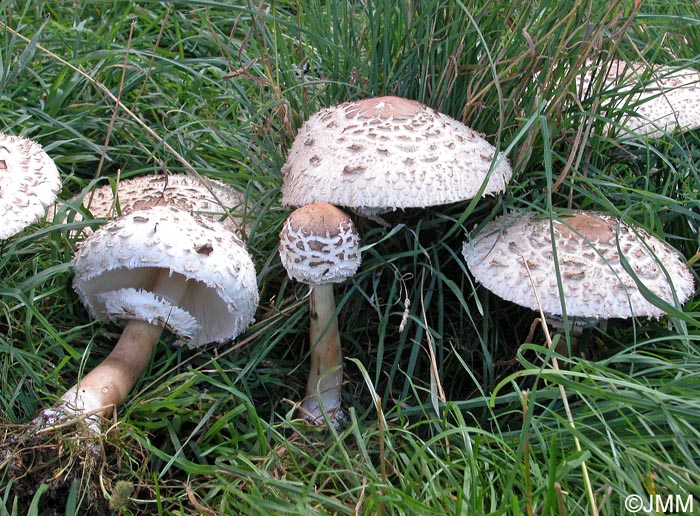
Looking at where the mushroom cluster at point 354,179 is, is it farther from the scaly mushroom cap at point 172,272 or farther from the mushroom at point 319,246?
the scaly mushroom cap at point 172,272

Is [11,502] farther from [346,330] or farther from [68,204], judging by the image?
[346,330]

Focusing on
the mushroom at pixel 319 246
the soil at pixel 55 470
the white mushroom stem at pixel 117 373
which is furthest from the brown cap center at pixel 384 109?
the soil at pixel 55 470

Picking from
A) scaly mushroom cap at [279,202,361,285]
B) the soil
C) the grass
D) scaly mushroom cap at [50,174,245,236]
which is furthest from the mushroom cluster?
the soil

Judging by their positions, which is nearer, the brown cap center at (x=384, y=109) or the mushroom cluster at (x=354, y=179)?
the mushroom cluster at (x=354, y=179)

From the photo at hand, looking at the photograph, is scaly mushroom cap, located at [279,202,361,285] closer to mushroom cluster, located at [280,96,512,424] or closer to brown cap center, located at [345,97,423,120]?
mushroom cluster, located at [280,96,512,424]

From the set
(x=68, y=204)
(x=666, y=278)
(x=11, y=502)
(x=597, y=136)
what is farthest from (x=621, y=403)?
(x=68, y=204)

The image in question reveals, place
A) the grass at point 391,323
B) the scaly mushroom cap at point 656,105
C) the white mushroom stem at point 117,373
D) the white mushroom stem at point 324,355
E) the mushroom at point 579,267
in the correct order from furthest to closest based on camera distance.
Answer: the scaly mushroom cap at point 656,105, the white mushroom stem at point 324,355, the mushroom at point 579,267, the white mushroom stem at point 117,373, the grass at point 391,323

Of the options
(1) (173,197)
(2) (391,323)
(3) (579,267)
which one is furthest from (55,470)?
(3) (579,267)
